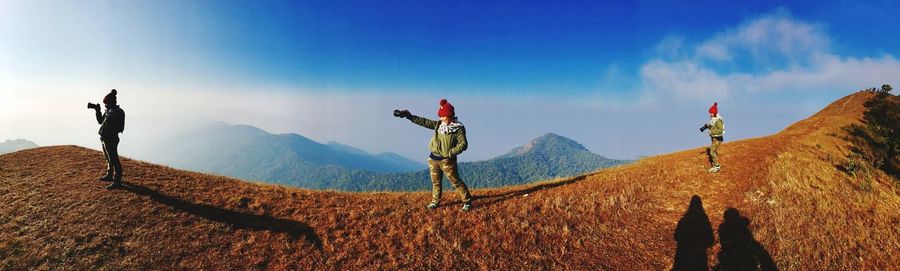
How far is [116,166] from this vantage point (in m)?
13.0

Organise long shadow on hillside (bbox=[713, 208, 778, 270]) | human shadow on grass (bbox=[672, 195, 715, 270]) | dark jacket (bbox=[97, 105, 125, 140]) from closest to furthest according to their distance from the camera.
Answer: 1. long shadow on hillside (bbox=[713, 208, 778, 270])
2. human shadow on grass (bbox=[672, 195, 715, 270])
3. dark jacket (bbox=[97, 105, 125, 140])

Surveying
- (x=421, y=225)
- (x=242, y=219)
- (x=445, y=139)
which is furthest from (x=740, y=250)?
(x=242, y=219)

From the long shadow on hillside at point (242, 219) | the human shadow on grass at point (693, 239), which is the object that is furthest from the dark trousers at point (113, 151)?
the human shadow on grass at point (693, 239)

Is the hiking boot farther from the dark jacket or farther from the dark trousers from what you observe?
the dark jacket

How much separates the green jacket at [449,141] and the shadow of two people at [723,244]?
6.17 m

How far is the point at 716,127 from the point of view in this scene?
1836cm

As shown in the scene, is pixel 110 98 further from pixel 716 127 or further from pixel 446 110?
pixel 716 127

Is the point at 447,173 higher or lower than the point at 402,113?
lower

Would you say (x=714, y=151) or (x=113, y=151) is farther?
(x=714, y=151)

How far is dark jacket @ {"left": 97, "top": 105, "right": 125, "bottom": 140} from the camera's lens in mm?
12806

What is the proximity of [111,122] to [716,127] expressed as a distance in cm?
2425

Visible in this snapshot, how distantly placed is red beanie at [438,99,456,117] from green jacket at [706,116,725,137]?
14.0 m

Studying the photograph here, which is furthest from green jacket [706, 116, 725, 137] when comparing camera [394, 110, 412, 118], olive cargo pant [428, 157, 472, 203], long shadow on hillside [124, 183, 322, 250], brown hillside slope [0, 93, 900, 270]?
long shadow on hillside [124, 183, 322, 250]

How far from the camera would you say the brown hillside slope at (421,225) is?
935 cm
